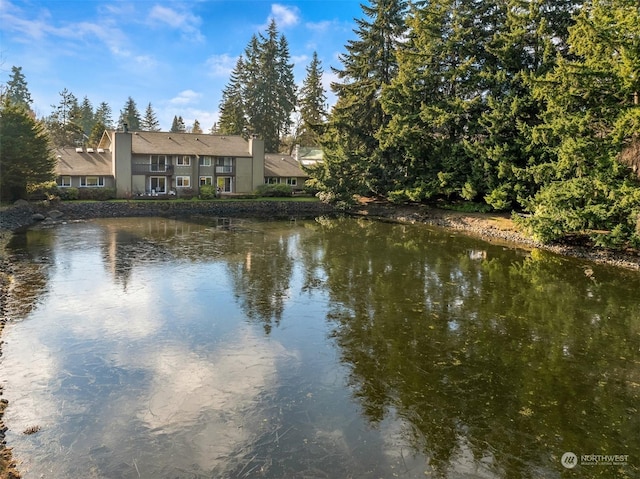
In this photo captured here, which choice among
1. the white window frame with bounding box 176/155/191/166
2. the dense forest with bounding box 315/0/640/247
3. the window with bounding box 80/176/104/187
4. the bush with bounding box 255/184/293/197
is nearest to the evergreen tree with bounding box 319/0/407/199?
the dense forest with bounding box 315/0/640/247

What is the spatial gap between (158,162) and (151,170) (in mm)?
1089

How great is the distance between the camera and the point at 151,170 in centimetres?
4412

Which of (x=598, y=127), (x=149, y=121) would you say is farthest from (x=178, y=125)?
(x=598, y=127)

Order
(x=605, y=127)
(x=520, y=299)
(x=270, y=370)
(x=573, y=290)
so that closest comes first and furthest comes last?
(x=270, y=370)
(x=520, y=299)
(x=573, y=290)
(x=605, y=127)

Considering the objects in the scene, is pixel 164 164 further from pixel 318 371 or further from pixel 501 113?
pixel 318 371

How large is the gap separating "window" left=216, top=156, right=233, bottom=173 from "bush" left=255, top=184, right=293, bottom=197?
3619 mm

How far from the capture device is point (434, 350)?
10.9 m

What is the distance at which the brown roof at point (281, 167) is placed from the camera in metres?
50.7

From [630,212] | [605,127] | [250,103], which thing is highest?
[250,103]

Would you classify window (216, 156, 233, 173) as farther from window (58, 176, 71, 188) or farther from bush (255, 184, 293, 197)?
window (58, 176, 71, 188)

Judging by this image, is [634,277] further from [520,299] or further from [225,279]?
[225,279]

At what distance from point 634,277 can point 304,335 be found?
14632 millimetres

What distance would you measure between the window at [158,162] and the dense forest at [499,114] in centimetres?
1461

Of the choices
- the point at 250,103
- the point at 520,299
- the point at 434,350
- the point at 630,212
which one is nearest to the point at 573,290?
the point at 520,299
